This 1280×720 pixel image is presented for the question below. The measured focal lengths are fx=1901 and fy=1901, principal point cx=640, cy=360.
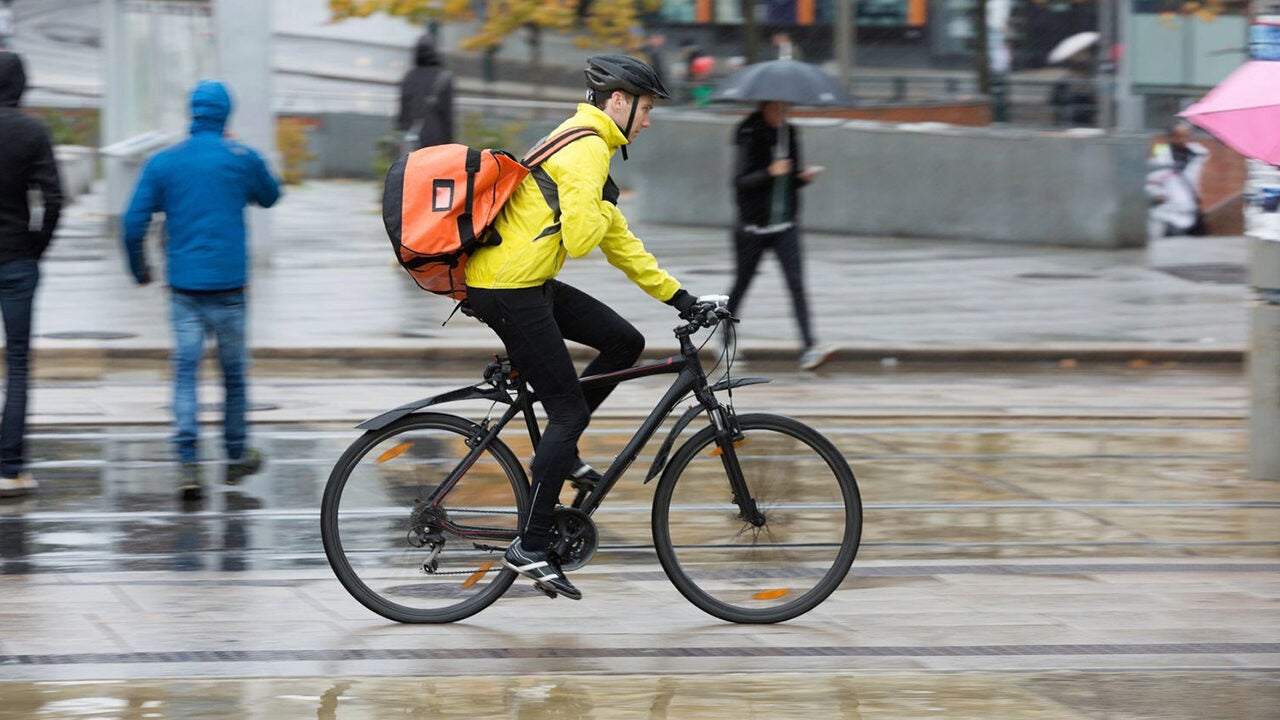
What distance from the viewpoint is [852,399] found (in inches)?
451

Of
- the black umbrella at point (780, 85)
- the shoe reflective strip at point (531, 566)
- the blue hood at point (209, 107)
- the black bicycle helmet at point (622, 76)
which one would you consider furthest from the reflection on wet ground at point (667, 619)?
the black umbrella at point (780, 85)

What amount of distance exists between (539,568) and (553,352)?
2.34 ft

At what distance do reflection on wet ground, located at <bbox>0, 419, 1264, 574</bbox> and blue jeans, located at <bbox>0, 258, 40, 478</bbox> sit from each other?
0.77 feet

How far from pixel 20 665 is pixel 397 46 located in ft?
135

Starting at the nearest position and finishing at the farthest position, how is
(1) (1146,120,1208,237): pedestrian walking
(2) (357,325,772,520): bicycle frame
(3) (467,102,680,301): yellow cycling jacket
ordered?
1. (3) (467,102,680,301): yellow cycling jacket
2. (2) (357,325,772,520): bicycle frame
3. (1) (1146,120,1208,237): pedestrian walking

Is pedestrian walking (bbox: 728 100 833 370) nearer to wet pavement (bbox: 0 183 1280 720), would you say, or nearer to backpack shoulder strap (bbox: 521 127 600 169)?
wet pavement (bbox: 0 183 1280 720)

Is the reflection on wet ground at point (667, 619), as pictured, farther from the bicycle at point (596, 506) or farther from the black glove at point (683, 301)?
the black glove at point (683, 301)

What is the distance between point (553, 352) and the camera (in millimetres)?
5895

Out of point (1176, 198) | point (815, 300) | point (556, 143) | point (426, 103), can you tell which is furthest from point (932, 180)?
point (556, 143)

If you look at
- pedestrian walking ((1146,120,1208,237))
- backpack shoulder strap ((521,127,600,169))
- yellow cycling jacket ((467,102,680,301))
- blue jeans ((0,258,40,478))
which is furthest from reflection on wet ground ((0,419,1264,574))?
pedestrian walking ((1146,120,1208,237))

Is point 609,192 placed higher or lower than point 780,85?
lower

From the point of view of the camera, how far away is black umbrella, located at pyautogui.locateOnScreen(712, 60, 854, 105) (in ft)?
39.6

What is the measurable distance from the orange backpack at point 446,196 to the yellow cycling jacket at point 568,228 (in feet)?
0.23

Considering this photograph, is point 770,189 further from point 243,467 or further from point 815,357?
point 243,467
